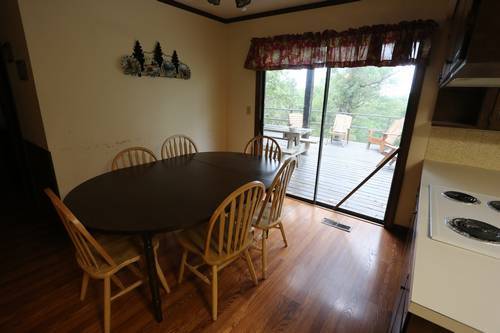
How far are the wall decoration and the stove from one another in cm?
271

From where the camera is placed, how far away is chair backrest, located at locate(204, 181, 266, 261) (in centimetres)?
131

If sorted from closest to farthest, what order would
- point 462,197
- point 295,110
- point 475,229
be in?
1. point 475,229
2. point 462,197
3. point 295,110

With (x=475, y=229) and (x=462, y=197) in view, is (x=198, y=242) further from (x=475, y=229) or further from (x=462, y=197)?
(x=462, y=197)

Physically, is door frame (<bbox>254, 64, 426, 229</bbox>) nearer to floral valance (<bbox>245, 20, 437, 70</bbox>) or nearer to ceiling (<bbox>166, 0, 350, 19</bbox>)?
floral valance (<bbox>245, 20, 437, 70</bbox>)

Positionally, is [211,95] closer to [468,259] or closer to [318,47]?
[318,47]

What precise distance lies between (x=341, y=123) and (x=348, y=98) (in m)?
0.62

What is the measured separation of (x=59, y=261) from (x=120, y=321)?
36.5 inches

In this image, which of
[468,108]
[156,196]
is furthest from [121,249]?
[468,108]

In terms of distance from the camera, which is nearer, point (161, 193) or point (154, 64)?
point (161, 193)

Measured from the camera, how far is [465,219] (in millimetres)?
1105

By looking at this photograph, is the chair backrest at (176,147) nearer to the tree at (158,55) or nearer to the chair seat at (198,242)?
the tree at (158,55)

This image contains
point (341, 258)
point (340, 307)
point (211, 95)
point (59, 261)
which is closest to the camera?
point (340, 307)

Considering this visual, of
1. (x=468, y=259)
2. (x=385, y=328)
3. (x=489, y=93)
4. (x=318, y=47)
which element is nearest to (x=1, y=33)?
(x=318, y=47)

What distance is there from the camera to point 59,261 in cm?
197
